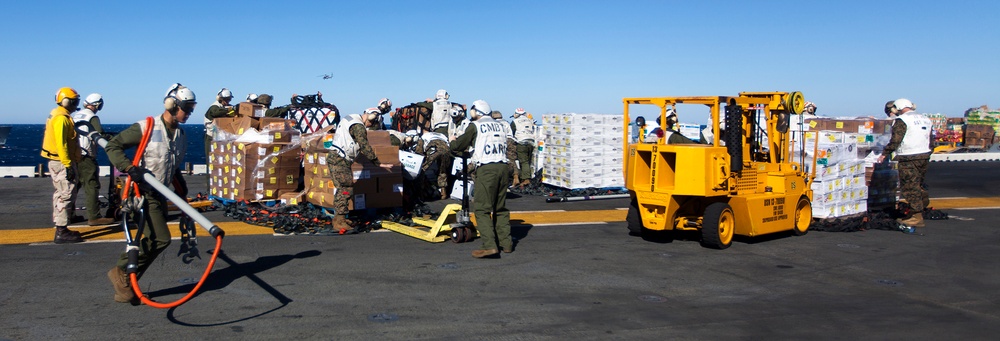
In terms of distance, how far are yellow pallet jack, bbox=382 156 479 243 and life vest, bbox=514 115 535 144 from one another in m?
8.78

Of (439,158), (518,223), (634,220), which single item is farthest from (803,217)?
(439,158)

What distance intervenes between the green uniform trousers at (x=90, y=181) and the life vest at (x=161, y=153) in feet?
15.2

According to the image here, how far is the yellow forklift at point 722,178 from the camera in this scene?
33.1 ft

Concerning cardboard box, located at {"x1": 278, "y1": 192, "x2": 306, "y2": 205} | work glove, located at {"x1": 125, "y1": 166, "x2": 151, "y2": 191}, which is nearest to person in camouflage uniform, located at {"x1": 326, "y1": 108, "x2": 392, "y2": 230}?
cardboard box, located at {"x1": 278, "y1": 192, "x2": 306, "y2": 205}

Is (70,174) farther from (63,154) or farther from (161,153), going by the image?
(161,153)

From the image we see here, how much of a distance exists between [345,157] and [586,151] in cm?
719

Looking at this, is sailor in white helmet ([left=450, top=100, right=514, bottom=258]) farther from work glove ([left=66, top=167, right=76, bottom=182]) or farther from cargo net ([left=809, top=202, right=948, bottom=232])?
cargo net ([left=809, top=202, right=948, bottom=232])

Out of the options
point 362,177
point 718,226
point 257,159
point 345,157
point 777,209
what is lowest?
point 718,226

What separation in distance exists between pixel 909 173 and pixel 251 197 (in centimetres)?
1061

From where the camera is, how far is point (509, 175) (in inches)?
394

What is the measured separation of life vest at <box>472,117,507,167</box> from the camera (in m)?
9.75

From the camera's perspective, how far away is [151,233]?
6934 millimetres

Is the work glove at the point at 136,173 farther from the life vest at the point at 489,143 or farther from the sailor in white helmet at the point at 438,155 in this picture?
the sailor in white helmet at the point at 438,155

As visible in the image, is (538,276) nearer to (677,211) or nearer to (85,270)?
(677,211)
